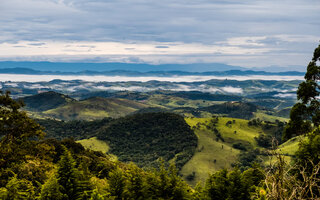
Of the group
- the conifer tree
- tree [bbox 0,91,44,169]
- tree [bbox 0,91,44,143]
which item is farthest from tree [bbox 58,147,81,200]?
tree [bbox 0,91,44,143]

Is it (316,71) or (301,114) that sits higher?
(316,71)

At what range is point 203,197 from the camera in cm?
3950

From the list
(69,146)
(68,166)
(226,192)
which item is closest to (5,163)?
(68,166)

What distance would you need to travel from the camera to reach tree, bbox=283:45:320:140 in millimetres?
49184

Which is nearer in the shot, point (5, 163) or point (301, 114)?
point (5, 163)

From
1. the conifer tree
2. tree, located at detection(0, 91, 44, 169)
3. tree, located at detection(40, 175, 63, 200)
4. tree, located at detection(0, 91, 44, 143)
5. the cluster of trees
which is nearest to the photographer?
tree, located at detection(40, 175, 63, 200)

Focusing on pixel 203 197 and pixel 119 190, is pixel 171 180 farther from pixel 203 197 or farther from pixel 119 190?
pixel 119 190

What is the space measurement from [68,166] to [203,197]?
1972cm

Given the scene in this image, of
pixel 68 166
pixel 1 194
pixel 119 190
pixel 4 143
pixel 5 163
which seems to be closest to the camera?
pixel 1 194

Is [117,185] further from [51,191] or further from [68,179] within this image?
[51,191]

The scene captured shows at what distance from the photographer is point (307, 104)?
5028cm

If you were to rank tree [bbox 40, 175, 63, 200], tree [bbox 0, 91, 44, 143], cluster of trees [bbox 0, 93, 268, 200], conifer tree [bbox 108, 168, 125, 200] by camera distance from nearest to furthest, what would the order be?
tree [bbox 40, 175, 63, 200] → cluster of trees [bbox 0, 93, 268, 200] → conifer tree [bbox 108, 168, 125, 200] → tree [bbox 0, 91, 44, 143]

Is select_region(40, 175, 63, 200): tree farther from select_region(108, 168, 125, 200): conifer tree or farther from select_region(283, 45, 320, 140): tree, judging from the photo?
select_region(283, 45, 320, 140): tree

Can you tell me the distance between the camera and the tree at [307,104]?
4918cm
